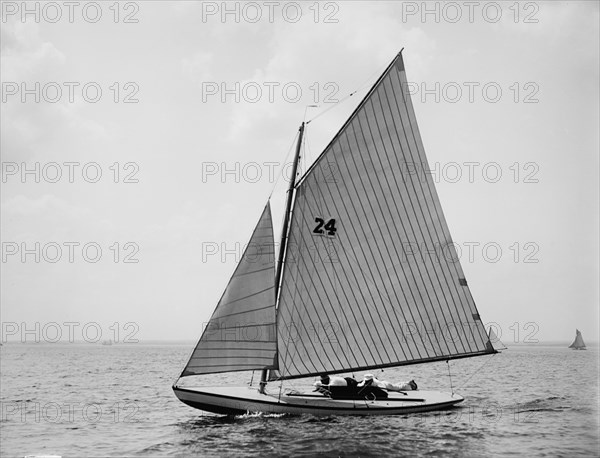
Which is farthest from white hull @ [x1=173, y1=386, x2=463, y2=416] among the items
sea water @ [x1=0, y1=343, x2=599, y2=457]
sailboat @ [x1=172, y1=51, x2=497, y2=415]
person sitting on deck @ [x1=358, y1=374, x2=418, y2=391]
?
person sitting on deck @ [x1=358, y1=374, x2=418, y2=391]

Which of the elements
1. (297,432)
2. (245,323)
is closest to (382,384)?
(297,432)

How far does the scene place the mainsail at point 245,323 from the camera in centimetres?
2209

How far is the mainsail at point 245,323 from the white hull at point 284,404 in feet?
3.02

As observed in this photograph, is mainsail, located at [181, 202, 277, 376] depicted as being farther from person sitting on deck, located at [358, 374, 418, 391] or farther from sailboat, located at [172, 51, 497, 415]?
person sitting on deck, located at [358, 374, 418, 391]

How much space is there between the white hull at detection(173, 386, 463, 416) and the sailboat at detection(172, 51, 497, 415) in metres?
0.04

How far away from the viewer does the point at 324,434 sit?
2058 centimetres

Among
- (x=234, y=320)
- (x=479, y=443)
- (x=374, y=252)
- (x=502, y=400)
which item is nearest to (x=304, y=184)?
(x=374, y=252)

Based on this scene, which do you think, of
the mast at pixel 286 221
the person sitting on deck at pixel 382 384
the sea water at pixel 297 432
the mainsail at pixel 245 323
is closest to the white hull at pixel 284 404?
the sea water at pixel 297 432

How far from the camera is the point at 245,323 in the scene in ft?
73.1

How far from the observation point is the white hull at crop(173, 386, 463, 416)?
22.2 metres

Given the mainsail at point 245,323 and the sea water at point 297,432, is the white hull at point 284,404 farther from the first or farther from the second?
the mainsail at point 245,323

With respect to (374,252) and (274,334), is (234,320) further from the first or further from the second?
(374,252)

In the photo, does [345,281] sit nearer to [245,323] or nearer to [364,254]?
[364,254]

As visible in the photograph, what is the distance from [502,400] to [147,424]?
58.6 ft
